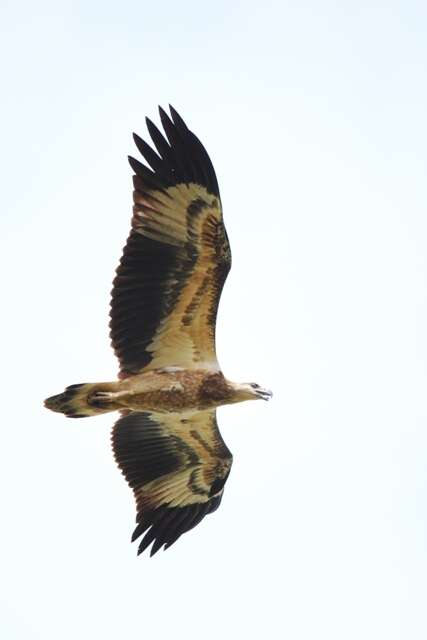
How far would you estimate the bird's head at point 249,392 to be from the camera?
22.2 meters

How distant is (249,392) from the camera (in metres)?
22.2

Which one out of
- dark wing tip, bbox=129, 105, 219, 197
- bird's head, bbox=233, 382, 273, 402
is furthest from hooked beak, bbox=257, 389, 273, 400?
dark wing tip, bbox=129, 105, 219, 197

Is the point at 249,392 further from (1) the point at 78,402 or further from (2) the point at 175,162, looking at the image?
(2) the point at 175,162

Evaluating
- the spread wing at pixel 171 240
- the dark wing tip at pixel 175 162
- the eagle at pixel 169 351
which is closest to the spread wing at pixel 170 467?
the eagle at pixel 169 351

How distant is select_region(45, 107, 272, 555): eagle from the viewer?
69.9 feet

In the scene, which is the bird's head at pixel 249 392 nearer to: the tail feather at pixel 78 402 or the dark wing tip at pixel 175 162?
the tail feather at pixel 78 402

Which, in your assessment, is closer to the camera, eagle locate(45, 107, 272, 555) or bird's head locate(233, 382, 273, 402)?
eagle locate(45, 107, 272, 555)

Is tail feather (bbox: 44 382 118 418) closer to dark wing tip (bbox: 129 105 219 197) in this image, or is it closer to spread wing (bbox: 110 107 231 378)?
spread wing (bbox: 110 107 231 378)

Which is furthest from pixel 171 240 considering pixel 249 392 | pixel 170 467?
pixel 170 467

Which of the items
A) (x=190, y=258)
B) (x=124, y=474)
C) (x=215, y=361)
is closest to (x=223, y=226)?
(x=190, y=258)

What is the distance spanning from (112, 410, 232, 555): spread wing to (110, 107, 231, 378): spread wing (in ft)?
4.83

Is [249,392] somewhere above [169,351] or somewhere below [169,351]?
below

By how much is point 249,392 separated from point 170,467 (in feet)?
5.46

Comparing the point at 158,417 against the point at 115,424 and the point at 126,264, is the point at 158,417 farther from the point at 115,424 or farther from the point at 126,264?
the point at 126,264
